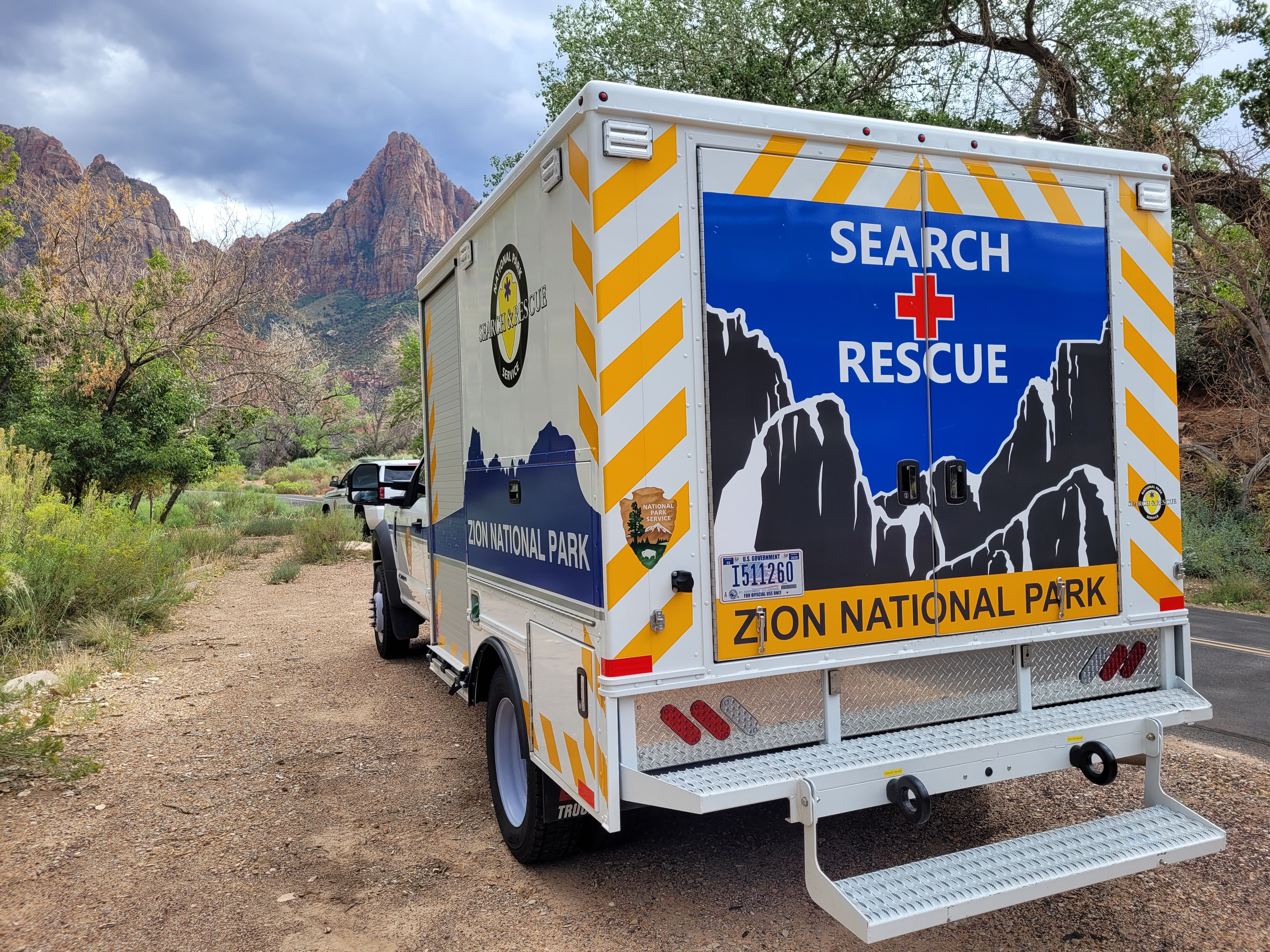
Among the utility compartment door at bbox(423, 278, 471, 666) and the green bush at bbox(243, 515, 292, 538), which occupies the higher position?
the utility compartment door at bbox(423, 278, 471, 666)

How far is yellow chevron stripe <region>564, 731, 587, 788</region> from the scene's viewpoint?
3.23 metres

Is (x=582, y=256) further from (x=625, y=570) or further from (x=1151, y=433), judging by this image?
(x=1151, y=433)

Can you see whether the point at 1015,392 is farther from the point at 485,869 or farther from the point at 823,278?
the point at 485,869

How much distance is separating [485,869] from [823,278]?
9.87 ft

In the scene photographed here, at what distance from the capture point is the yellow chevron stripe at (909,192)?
344 cm

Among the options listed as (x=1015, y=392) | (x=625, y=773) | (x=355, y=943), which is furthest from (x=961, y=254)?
(x=355, y=943)

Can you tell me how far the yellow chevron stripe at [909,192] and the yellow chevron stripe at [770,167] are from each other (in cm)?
45

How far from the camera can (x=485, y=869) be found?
3969mm

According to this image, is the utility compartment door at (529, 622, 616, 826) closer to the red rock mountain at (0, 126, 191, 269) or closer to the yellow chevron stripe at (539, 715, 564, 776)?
the yellow chevron stripe at (539, 715, 564, 776)

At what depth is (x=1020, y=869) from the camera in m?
2.84

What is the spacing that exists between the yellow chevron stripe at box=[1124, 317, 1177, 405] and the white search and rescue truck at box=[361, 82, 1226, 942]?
57mm

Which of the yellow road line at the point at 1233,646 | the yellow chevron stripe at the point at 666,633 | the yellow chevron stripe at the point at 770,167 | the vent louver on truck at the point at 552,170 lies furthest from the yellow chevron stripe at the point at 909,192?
the yellow road line at the point at 1233,646

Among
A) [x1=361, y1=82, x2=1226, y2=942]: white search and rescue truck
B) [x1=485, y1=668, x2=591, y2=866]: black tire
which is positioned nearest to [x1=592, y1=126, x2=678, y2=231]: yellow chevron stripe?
[x1=361, y1=82, x2=1226, y2=942]: white search and rescue truck

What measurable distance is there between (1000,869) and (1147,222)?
9.41ft
